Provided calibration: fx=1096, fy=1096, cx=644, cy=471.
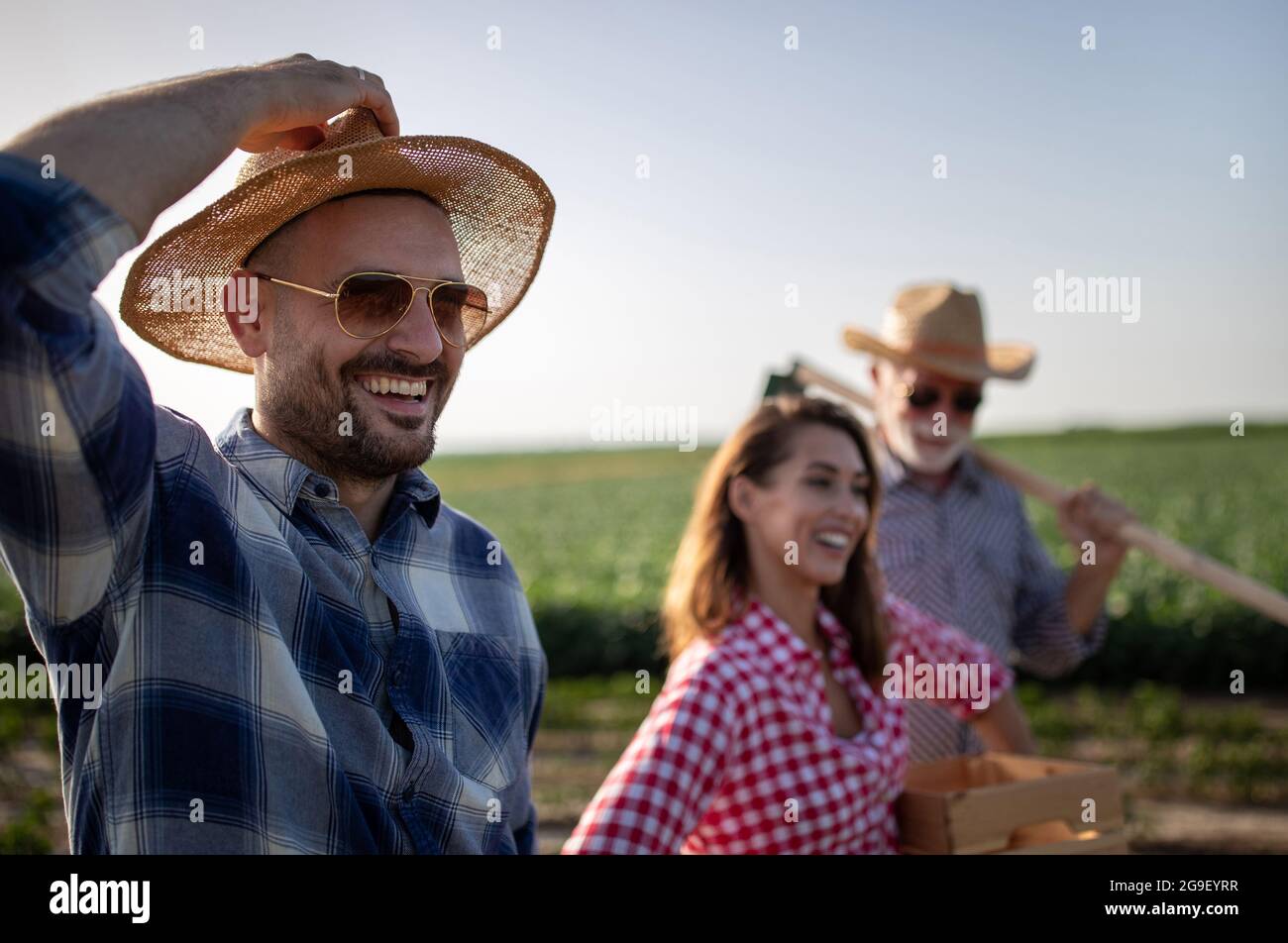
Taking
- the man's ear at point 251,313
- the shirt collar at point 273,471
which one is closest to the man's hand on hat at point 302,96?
the man's ear at point 251,313

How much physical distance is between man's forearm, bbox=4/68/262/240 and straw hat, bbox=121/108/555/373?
0.96 ft

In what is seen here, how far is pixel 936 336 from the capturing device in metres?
4.40

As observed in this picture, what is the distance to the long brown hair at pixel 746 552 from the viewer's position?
2.97 metres

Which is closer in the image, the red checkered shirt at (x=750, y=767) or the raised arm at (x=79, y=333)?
the raised arm at (x=79, y=333)

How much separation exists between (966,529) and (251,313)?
297 cm

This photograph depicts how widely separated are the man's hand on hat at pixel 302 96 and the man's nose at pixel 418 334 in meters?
0.32

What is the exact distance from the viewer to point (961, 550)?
13.5ft

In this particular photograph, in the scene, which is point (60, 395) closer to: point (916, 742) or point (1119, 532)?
point (916, 742)

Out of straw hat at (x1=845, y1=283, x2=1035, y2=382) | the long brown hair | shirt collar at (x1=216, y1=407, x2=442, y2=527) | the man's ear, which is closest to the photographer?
shirt collar at (x1=216, y1=407, x2=442, y2=527)

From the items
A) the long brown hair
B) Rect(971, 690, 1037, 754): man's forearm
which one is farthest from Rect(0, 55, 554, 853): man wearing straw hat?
Rect(971, 690, 1037, 754): man's forearm

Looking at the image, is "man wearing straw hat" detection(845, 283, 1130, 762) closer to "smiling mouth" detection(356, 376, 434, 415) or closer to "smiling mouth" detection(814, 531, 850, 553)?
"smiling mouth" detection(814, 531, 850, 553)

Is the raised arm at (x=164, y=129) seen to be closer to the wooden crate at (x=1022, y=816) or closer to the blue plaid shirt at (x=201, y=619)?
the blue plaid shirt at (x=201, y=619)

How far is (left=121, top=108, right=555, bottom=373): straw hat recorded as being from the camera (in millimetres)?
1853
